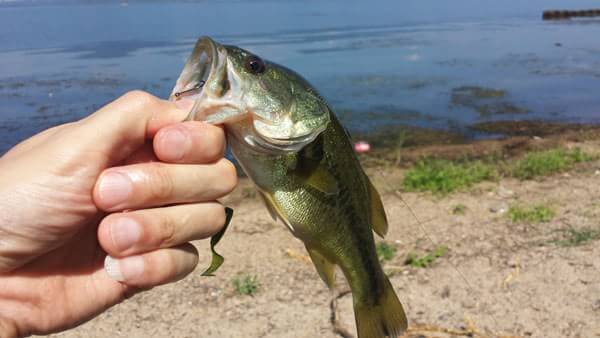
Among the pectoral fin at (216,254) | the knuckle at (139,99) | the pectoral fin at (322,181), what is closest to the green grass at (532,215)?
the pectoral fin at (322,181)

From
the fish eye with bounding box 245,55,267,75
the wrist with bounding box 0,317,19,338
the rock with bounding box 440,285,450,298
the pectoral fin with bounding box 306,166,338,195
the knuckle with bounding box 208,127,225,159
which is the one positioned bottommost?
the rock with bounding box 440,285,450,298

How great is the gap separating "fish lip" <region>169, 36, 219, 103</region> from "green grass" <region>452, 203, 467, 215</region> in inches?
216

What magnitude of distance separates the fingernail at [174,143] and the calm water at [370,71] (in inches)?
429

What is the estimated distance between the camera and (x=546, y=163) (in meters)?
8.66

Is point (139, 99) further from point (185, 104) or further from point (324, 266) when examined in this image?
point (324, 266)

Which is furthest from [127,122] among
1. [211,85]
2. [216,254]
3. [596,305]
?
[596,305]

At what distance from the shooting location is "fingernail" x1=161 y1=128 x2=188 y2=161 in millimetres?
1999

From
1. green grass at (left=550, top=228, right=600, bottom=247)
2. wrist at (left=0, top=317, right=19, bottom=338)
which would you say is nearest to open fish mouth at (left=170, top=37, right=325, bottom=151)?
wrist at (left=0, top=317, right=19, bottom=338)

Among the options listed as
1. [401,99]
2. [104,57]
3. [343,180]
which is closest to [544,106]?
[401,99]

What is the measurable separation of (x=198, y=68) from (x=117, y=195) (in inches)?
21.9

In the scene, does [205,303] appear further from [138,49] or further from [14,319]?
[138,49]

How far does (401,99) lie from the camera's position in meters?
15.5

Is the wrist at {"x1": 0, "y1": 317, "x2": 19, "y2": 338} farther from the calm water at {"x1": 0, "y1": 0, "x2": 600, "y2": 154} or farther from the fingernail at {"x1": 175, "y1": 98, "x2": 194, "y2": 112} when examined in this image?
the calm water at {"x1": 0, "y1": 0, "x2": 600, "y2": 154}

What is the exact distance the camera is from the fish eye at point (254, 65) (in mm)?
2000
